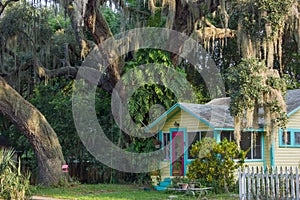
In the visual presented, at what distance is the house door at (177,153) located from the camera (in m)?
16.9

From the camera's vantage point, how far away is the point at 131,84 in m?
19.5

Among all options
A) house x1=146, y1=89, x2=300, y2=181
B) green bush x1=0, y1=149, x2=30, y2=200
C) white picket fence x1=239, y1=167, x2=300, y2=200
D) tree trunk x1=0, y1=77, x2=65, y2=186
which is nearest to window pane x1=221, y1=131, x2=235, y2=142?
house x1=146, y1=89, x2=300, y2=181

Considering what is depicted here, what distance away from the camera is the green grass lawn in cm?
1375

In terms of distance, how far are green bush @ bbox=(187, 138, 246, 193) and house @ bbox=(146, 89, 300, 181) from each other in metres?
0.98

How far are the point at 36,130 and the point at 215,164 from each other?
6.68 m

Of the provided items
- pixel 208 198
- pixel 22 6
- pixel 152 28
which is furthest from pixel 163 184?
pixel 22 6

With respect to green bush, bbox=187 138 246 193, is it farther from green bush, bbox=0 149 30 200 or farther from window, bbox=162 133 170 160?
green bush, bbox=0 149 30 200

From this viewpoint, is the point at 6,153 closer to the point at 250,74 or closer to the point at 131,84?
the point at 131,84

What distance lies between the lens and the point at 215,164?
14914 mm

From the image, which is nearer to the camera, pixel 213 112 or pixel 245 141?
pixel 213 112

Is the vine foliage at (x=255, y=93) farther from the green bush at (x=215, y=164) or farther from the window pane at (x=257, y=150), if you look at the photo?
the window pane at (x=257, y=150)

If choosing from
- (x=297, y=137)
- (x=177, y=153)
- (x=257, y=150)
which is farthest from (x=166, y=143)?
(x=297, y=137)

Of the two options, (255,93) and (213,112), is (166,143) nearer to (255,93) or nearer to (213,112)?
(213,112)

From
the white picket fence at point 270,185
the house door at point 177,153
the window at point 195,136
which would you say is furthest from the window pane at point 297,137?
the white picket fence at point 270,185
